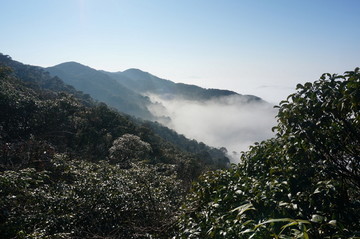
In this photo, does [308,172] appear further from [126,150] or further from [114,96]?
[114,96]

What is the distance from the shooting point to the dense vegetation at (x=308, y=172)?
2.48 meters

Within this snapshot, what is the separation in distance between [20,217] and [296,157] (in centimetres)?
604

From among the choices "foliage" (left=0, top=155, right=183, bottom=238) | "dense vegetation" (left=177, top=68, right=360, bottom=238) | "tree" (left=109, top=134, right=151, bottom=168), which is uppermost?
"dense vegetation" (left=177, top=68, right=360, bottom=238)

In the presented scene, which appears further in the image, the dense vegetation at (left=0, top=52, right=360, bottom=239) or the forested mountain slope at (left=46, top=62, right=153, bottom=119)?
the forested mountain slope at (left=46, top=62, right=153, bottom=119)

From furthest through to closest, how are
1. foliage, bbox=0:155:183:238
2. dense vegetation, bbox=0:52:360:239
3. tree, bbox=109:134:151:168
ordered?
tree, bbox=109:134:151:168 → foliage, bbox=0:155:183:238 → dense vegetation, bbox=0:52:360:239

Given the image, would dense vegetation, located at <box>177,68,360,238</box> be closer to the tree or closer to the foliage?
the foliage

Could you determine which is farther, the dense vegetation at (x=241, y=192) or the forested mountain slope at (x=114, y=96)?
the forested mountain slope at (x=114, y=96)

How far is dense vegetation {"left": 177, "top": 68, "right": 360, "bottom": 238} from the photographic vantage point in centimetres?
248

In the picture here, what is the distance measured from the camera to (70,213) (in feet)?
20.7

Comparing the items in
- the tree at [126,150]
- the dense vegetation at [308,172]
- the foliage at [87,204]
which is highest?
the dense vegetation at [308,172]

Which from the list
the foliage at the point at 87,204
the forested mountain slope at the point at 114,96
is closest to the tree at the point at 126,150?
the foliage at the point at 87,204

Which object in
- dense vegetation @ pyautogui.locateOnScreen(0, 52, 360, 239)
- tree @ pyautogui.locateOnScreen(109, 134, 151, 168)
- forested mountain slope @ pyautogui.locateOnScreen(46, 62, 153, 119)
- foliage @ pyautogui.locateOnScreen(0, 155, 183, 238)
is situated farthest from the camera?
forested mountain slope @ pyautogui.locateOnScreen(46, 62, 153, 119)

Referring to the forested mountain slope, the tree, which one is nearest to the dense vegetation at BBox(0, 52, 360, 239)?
the tree

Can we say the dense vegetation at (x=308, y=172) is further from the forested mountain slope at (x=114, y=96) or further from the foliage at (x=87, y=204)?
the forested mountain slope at (x=114, y=96)
